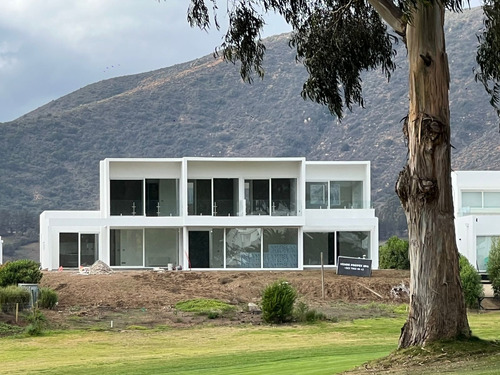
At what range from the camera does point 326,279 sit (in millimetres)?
41688

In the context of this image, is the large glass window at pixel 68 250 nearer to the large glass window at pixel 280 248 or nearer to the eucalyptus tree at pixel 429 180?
the large glass window at pixel 280 248

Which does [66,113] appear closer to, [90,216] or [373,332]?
[90,216]

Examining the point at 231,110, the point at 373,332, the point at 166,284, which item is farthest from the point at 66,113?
the point at 373,332

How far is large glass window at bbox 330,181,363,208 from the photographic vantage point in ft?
165

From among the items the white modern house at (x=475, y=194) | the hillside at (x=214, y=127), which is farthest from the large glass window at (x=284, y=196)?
the hillside at (x=214, y=127)

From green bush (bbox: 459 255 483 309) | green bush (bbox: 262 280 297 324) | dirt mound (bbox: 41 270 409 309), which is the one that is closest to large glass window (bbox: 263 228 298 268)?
dirt mound (bbox: 41 270 409 309)

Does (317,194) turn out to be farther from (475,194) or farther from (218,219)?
(475,194)

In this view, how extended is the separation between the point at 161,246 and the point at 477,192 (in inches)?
685

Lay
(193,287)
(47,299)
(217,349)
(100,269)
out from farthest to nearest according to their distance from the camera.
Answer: (100,269), (193,287), (47,299), (217,349)

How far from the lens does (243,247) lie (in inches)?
1913

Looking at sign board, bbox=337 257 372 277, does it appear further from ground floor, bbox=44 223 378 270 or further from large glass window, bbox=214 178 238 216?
large glass window, bbox=214 178 238 216

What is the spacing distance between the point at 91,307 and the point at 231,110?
122m

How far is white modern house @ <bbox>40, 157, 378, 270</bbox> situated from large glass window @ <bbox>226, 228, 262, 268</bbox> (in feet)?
0.15

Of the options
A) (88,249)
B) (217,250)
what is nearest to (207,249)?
(217,250)
